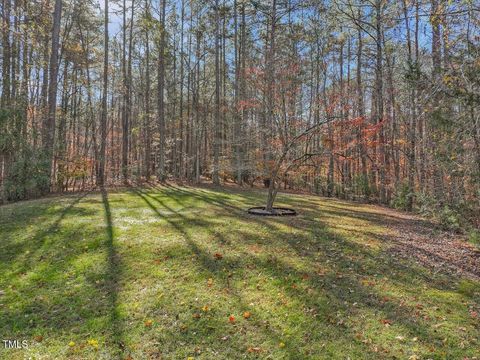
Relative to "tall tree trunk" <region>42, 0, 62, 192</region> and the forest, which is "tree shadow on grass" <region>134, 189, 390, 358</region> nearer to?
the forest

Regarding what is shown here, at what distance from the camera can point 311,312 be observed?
3609 mm

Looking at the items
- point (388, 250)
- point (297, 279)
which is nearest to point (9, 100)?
point (297, 279)

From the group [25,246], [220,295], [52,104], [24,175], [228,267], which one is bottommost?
[220,295]

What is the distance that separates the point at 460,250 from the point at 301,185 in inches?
527

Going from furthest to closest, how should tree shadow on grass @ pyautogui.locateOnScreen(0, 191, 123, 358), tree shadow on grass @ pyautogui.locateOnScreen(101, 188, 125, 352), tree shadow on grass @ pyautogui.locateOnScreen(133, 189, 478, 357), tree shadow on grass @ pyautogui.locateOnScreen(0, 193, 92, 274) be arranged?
tree shadow on grass @ pyautogui.locateOnScreen(0, 193, 92, 274) → tree shadow on grass @ pyautogui.locateOnScreen(133, 189, 478, 357) → tree shadow on grass @ pyautogui.locateOnScreen(0, 191, 123, 358) → tree shadow on grass @ pyautogui.locateOnScreen(101, 188, 125, 352)

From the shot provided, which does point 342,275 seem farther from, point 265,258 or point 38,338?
point 38,338

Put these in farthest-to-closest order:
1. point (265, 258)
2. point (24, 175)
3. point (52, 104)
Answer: point (52, 104)
point (24, 175)
point (265, 258)

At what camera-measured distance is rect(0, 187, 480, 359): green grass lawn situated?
10.1ft

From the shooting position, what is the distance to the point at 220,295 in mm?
3924

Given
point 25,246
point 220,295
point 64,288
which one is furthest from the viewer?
point 25,246

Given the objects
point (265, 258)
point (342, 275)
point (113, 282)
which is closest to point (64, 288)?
point (113, 282)

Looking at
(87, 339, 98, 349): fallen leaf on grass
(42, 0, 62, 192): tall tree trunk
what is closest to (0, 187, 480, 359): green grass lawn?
(87, 339, 98, 349): fallen leaf on grass

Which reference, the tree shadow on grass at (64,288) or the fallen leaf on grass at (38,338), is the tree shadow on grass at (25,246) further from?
the fallen leaf on grass at (38,338)

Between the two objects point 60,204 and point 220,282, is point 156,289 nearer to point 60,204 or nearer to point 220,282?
point 220,282
